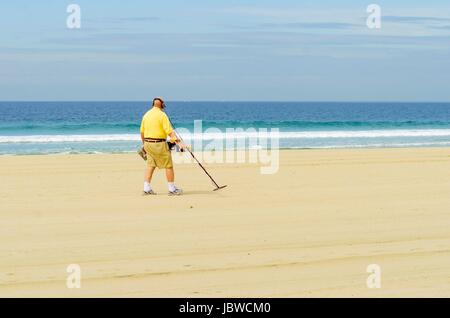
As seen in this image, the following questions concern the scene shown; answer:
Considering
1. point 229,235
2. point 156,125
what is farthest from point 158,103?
point 229,235

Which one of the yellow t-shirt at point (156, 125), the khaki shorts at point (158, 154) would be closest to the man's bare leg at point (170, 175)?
the khaki shorts at point (158, 154)

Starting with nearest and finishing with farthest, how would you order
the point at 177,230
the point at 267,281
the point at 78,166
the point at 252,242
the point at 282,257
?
the point at 267,281 → the point at 282,257 → the point at 252,242 → the point at 177,230 → the point at 78,166

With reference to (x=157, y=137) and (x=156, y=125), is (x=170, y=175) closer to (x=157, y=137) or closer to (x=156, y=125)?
(x=157, y=137)

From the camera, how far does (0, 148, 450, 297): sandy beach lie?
6.64m

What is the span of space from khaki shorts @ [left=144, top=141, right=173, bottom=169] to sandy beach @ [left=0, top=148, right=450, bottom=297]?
0.54 metres

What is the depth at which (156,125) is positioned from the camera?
11.8m

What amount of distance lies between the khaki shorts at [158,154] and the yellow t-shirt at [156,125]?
116 mm

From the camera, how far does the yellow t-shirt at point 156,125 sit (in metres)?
11.7

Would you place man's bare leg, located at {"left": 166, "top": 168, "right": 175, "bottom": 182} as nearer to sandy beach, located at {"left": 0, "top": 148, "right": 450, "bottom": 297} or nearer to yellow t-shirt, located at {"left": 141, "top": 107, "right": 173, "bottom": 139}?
sandy beach, located at {"left": 0, "top": 148, "right": 450, "bottom": 297}

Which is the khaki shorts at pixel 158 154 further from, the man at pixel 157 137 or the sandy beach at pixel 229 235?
the sandy beach at pixel 229 235
